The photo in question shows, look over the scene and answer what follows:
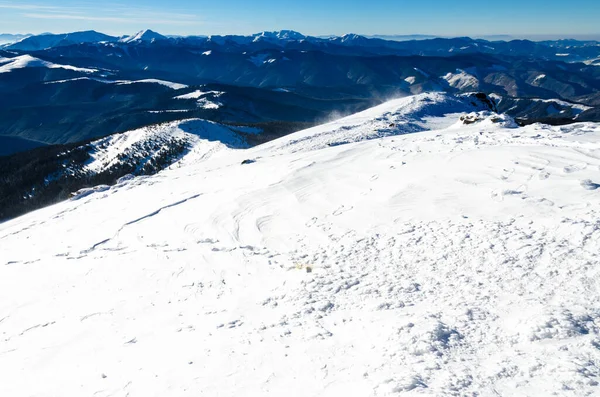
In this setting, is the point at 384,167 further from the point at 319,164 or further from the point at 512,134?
the point at 512,134

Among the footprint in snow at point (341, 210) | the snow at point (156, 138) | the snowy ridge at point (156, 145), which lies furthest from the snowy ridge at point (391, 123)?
the snow at point (156, 138)

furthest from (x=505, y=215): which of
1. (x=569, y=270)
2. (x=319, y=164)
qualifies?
(x=319, y=164)

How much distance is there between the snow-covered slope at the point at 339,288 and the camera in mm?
8609

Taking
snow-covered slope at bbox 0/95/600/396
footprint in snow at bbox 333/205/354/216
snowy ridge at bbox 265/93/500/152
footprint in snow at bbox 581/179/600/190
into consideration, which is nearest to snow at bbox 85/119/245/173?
snowy ridge at bbox 265/93/500/152

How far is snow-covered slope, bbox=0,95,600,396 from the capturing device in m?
8.61

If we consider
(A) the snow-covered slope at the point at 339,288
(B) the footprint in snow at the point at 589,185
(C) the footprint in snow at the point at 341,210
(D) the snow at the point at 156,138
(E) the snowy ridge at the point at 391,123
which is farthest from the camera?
(D) the snow at the point at 156,138

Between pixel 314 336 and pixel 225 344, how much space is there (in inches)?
93.4

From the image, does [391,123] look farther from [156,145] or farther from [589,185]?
[156,145]

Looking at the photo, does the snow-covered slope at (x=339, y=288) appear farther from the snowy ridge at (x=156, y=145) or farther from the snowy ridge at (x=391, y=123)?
the snowy ridge at (x=156, y=145)

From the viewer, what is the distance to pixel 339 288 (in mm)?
12156

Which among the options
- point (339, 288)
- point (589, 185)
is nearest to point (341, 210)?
point (339, 288)

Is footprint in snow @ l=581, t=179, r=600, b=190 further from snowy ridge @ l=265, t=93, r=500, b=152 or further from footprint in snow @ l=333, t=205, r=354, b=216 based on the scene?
snowy ridge @ l=265, t=93, r=500, b=152

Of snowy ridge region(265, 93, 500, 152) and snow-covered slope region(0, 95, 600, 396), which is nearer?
snow-covered slope region(0, 95, 600, 396)

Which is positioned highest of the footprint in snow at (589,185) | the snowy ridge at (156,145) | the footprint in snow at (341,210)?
the footprint in snow at (589,185)
